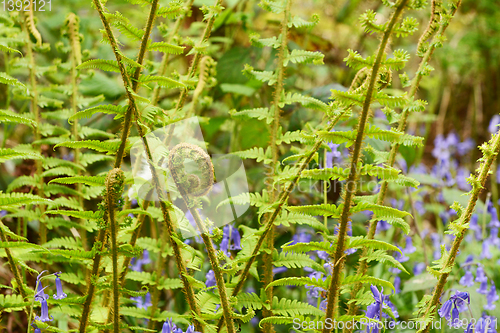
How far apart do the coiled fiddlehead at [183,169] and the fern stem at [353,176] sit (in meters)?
0.28

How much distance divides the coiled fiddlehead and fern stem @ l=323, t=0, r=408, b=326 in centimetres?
28

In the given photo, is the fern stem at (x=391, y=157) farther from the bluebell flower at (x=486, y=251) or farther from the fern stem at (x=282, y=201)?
the bluebell flower at (x=486, y=251)

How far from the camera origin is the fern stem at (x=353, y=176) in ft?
2.32

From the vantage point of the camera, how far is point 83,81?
178cm

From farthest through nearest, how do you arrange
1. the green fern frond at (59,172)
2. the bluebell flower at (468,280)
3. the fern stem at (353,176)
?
the bluebell flower at (468,280) → the green fern frond at (59,172) → the fern stem at (353,176)

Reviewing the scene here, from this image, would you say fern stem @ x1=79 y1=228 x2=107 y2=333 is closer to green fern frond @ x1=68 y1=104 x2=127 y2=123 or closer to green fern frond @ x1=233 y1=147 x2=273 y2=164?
green fern frond @ x1=68 y1=104 x2=127 y2=123

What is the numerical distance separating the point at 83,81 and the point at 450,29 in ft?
10.6

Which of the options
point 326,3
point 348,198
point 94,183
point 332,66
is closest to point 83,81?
point 94,183

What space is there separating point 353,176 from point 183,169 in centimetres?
34

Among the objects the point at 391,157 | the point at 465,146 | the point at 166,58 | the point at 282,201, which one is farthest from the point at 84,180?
the point at 465,146

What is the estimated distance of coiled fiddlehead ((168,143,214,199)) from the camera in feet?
2.65

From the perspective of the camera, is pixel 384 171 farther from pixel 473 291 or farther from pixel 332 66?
pixel 332 66

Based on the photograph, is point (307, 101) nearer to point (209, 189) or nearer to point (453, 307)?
point (209, 189)

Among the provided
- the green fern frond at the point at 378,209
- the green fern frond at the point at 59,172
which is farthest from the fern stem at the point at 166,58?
the green fern frond at the point at 378,209
